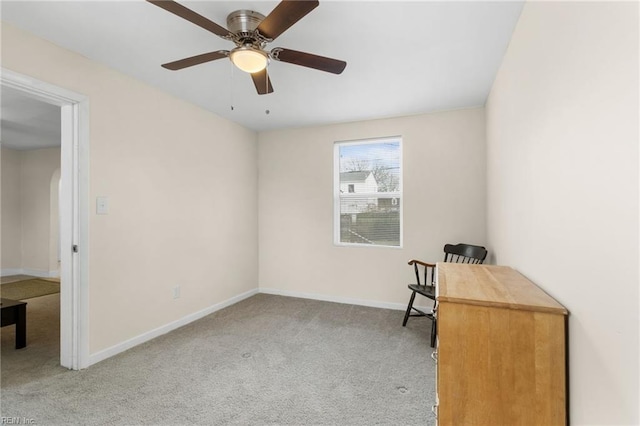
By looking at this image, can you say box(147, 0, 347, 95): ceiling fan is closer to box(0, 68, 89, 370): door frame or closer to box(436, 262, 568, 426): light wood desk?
box(0, 68, 89, 370): door frame

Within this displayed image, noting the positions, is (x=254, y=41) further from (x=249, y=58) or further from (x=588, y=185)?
(x=588, y=185)

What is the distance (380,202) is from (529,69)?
223 cm

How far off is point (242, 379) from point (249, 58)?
2.04 meters

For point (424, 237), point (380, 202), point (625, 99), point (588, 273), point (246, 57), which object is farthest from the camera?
point (380, 202)

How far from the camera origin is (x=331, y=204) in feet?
12.2

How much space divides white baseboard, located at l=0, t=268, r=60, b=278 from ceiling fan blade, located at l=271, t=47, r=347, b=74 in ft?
19.4

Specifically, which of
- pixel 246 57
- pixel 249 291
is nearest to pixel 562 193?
pixel 246 57

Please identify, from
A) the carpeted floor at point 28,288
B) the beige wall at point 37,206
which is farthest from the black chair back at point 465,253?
the beige wall at point 37,206

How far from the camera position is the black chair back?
8.49 ft

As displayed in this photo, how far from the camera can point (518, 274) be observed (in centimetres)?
160

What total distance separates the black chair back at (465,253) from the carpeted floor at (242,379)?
0.80 m

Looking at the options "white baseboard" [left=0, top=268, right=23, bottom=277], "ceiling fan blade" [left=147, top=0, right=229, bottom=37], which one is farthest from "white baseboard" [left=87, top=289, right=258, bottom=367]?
"white baseboard" [left=0, top=268, right=23, bottom=277]

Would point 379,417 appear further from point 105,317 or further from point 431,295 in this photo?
point 105,317

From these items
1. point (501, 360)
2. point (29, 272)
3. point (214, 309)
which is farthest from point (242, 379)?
point (29, 272)
